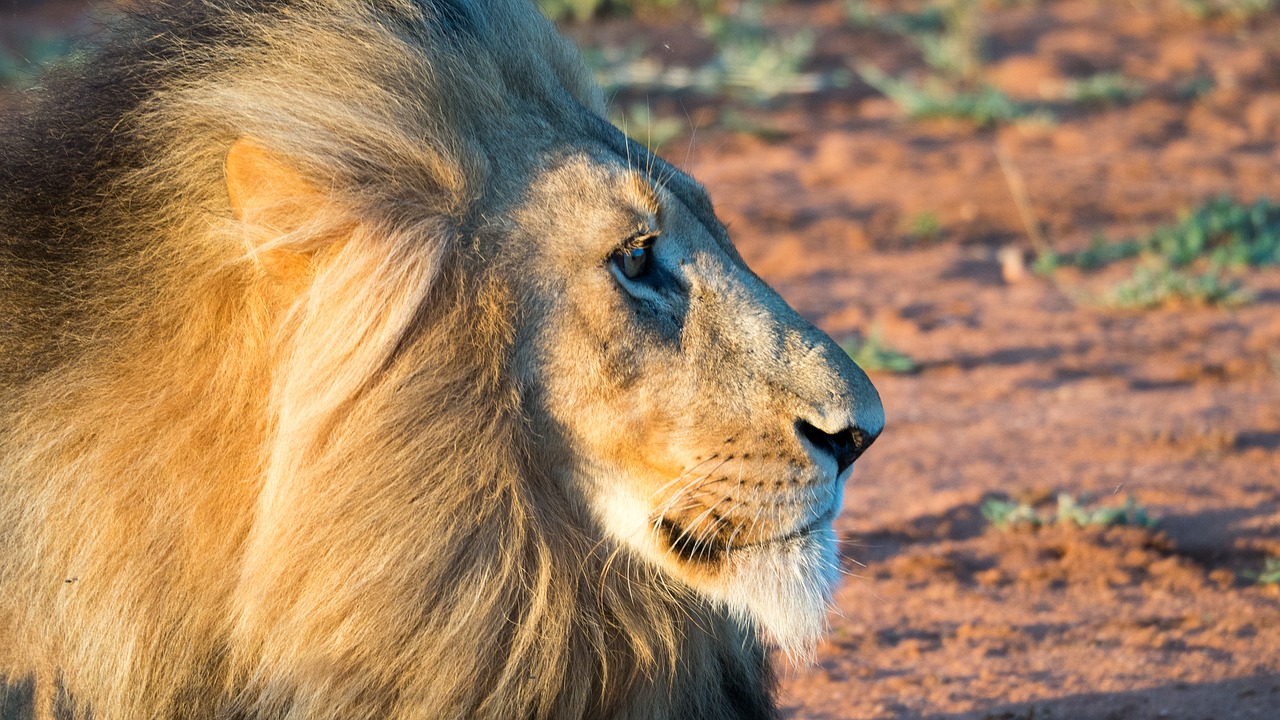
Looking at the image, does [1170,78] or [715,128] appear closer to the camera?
[715,128]

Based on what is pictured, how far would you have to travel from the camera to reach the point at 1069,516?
4730 millimetres

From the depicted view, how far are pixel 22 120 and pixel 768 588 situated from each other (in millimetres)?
1658

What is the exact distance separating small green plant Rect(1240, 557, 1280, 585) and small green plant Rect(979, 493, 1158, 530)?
15.2 inches

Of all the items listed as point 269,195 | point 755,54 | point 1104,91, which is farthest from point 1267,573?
point 755,54

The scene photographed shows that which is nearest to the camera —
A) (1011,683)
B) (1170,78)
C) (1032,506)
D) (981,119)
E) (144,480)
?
(144,480)

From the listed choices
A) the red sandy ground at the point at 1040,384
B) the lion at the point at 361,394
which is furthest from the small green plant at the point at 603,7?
the lion at the point at 361,394

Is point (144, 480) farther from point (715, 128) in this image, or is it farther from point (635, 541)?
point (715, 128)

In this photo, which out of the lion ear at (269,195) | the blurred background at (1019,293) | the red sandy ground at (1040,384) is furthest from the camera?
the blurred background at (1019,293)

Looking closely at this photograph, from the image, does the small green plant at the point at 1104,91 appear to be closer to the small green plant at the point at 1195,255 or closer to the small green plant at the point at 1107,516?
the small green plant at the point at 1195,255

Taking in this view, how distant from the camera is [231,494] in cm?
255

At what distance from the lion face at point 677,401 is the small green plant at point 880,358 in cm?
354

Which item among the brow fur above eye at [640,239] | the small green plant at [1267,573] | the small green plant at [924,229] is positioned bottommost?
the small green plant at [924,229]

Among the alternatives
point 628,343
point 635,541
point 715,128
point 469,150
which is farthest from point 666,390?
point 715,128

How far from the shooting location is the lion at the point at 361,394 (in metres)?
2.51
